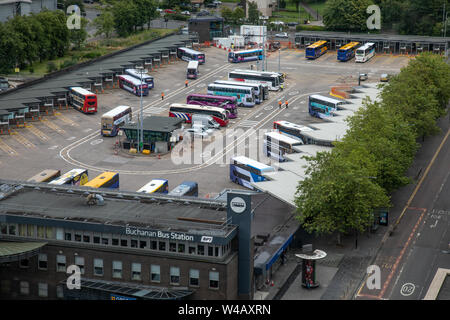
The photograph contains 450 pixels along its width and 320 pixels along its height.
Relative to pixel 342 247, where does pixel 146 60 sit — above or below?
above

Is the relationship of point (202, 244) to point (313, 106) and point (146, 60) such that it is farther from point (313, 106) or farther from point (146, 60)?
point (146, 60)

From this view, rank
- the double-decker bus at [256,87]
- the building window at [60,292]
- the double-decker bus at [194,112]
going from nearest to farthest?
1. the building window at [60,292]
2. the double-decker bus at [194,112]
3. the double-decker bus at [256,87]

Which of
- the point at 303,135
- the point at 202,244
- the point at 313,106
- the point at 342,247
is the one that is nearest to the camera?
the point at 202,244

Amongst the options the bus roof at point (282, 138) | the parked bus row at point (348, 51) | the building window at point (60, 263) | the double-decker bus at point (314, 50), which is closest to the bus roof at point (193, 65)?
the double-decker bus at point (314, 50)

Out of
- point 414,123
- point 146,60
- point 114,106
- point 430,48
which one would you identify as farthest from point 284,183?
point 430,48

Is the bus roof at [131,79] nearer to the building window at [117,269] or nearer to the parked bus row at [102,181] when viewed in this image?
the parked bus row at [102,181]
